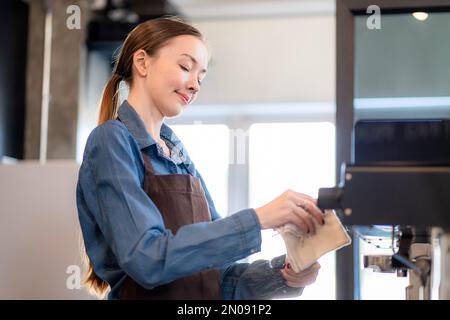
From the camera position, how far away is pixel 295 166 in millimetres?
4027

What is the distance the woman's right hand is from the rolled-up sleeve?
19 mm

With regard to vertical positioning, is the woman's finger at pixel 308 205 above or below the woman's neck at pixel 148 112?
below

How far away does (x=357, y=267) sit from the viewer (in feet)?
7.11

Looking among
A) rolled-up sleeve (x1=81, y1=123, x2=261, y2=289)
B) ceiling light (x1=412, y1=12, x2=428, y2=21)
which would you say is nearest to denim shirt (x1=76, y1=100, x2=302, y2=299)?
rolled-up sleeve (x1=81, y1=123, x2=261, y2=289)

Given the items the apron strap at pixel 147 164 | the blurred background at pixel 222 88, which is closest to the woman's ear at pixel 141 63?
the apron strap at pixel 147 164

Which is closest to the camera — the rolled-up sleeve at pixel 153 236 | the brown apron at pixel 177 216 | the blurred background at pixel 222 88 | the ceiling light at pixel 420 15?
the rolled-up sleeve at pixel 153 236

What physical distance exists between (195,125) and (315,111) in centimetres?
68

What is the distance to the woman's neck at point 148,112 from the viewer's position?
1.42m

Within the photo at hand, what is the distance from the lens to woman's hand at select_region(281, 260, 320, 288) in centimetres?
138

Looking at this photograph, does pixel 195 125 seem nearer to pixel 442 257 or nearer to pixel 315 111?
pixel 315 111

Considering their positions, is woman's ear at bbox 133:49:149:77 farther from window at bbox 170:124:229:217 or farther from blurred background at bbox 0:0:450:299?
window at bbox 170:124:229:217

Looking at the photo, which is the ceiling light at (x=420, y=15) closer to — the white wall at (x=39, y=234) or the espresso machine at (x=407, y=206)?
the espresso machine at (x=407, y=206)

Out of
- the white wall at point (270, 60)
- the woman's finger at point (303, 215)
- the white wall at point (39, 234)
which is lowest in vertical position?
the white wall at point (39, 234)
